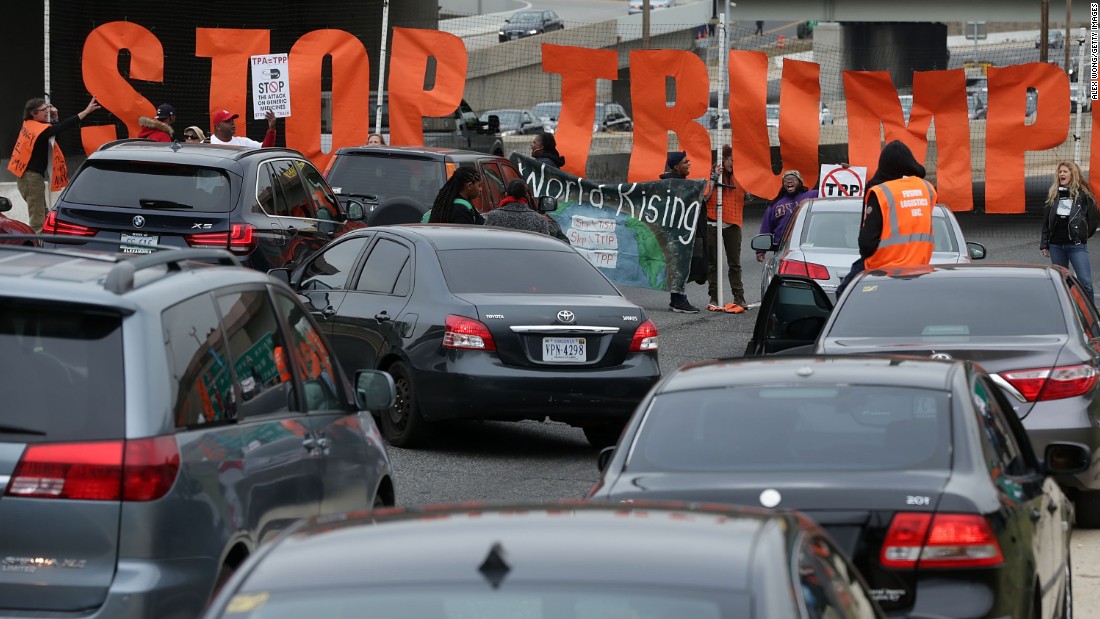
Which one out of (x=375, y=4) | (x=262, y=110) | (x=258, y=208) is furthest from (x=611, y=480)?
(x=375, y=4)

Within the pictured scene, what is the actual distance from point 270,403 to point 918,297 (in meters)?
4.53

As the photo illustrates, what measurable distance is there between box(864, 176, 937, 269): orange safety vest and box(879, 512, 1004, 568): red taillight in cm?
732

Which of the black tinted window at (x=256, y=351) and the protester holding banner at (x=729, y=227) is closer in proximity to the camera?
the black tinted window at (x=256, y=351)

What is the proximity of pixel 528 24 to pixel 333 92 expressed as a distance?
1954 inches

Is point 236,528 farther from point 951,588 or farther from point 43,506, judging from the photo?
point 951,588

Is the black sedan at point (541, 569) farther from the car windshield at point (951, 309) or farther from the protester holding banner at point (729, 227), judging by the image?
the protester holding banner at point (729, 227)

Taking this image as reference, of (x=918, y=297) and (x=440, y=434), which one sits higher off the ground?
(x=918, y=297)

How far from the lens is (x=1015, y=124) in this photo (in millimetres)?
21109

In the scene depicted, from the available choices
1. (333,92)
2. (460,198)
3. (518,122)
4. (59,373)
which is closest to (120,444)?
(59,373)

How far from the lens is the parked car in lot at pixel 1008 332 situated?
8.65 metres

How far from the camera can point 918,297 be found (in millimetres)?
9305

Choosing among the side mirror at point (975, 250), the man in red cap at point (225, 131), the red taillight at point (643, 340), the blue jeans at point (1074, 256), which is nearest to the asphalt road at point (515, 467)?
the red taillight at point (643, 340)

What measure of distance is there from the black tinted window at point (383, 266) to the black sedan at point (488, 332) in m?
0.01

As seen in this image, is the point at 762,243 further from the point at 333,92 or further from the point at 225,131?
the point at 333,92
